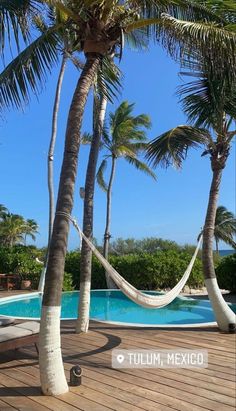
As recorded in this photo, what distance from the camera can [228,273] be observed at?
13000 mm

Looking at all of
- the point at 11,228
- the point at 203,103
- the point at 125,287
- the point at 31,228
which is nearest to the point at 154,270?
the point at 203,103

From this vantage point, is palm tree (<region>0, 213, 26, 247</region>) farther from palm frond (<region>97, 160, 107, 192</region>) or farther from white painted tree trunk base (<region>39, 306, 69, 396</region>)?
white painted tree trunk base (<region>39, 306, 69, 396</region>)

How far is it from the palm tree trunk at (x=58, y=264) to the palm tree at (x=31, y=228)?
49.6 metres

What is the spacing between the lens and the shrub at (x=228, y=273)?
12.9 m

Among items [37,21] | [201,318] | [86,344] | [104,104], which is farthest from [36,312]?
[37,21]

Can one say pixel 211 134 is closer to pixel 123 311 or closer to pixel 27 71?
pixel 27 71

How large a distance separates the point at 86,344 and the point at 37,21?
14.2 ft

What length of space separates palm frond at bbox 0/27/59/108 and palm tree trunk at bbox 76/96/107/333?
1814 millimetres

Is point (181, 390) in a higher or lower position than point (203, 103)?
lower

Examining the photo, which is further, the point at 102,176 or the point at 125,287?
the point at 102,176

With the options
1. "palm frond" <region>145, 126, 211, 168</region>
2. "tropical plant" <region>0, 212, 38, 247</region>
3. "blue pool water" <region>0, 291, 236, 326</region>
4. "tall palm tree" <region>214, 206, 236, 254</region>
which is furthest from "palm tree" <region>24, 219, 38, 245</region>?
"palm frond" <region>145, 126, 211, 168</region>

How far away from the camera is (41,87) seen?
207 inches

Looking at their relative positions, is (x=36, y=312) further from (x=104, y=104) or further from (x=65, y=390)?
(x=65, y=390)

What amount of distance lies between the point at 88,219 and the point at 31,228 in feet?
166
